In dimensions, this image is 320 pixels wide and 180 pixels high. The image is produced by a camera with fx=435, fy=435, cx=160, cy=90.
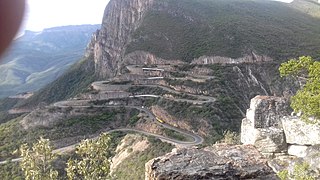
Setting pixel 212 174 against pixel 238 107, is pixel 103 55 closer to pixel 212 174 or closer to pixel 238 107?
pixel 238 107

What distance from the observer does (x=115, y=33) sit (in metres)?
173

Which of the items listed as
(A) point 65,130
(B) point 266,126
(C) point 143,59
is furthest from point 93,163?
(C) point 143,59

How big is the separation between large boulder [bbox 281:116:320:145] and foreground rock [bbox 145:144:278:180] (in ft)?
4.96

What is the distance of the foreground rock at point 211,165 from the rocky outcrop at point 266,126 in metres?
0.75

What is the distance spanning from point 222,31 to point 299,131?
116m

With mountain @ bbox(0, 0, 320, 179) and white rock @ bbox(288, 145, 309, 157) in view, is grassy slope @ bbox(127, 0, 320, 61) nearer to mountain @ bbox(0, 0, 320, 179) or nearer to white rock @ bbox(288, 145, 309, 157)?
mountain @ bbox(0, 0, 320, 179)

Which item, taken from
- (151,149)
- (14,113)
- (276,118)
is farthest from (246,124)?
(14,113)

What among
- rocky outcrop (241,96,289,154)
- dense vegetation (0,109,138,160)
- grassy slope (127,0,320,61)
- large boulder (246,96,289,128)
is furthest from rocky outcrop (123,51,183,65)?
large boulder (246,96,289,128)

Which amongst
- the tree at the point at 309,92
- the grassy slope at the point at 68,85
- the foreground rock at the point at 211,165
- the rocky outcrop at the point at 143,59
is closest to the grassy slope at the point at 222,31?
the rocky outcrop at the point at 143,59

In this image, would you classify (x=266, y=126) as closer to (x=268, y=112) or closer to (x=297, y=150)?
(x=268, y=112)

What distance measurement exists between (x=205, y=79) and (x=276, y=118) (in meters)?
80.6

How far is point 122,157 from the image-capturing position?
6669 cm

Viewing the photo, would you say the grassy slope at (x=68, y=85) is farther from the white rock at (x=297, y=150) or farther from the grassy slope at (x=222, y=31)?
the white rock at (x=297, y=150)

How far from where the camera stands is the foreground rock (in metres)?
16.8
